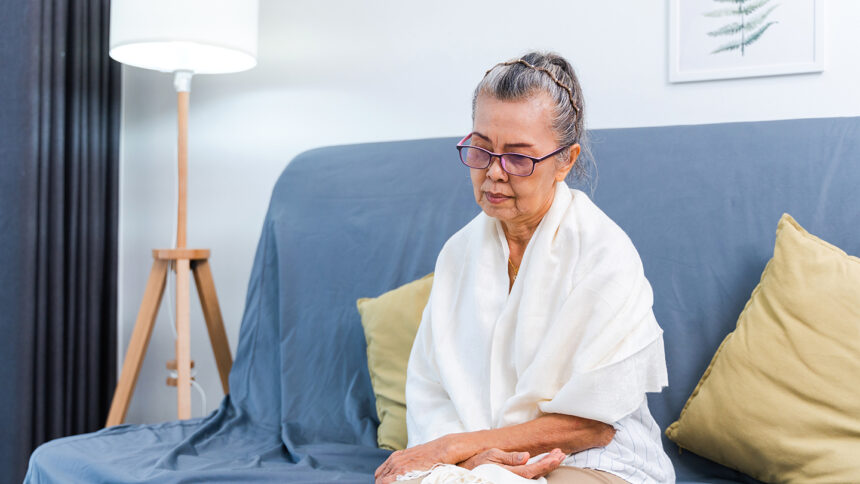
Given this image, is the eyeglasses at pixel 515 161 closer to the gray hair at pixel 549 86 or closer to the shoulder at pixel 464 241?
the gray hair at pixel 549 86

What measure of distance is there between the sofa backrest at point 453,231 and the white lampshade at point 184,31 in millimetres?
438

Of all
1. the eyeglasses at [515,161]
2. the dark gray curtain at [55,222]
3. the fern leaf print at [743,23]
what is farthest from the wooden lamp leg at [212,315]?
the fern leaf print at [743,23]

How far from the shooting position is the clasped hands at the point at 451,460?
1195 millimetres

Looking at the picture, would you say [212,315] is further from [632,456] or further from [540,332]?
[632,456]

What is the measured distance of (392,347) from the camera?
6.08ft

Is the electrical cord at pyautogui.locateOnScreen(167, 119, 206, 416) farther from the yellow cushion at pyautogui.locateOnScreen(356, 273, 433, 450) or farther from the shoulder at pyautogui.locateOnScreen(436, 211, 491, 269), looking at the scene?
the shoulder at pyautogui.locateOnScreen(436, 211, 491, 269)

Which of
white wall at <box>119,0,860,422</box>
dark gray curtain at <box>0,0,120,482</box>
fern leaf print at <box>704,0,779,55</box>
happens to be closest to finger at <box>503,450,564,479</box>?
white wall at <box>119,0,860,422</box>

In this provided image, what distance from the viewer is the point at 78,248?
2.55 m

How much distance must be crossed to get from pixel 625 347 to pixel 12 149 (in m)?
2.04

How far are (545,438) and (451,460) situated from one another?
0.17 meters

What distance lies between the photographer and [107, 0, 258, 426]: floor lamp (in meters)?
2.13

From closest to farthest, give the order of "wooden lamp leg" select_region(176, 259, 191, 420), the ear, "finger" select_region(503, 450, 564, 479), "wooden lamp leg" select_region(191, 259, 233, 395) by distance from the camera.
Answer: "finger" select_region(503, 450, 564, 479) < the ear < "wooden lamp leg" select_region(176, 259, 191, 420) < "wooden lamp leg" select_region(191, 259, 233, 395)

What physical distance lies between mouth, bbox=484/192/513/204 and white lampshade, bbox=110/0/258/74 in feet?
3.88

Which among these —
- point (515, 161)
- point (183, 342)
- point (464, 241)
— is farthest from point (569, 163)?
point (183, 342)
